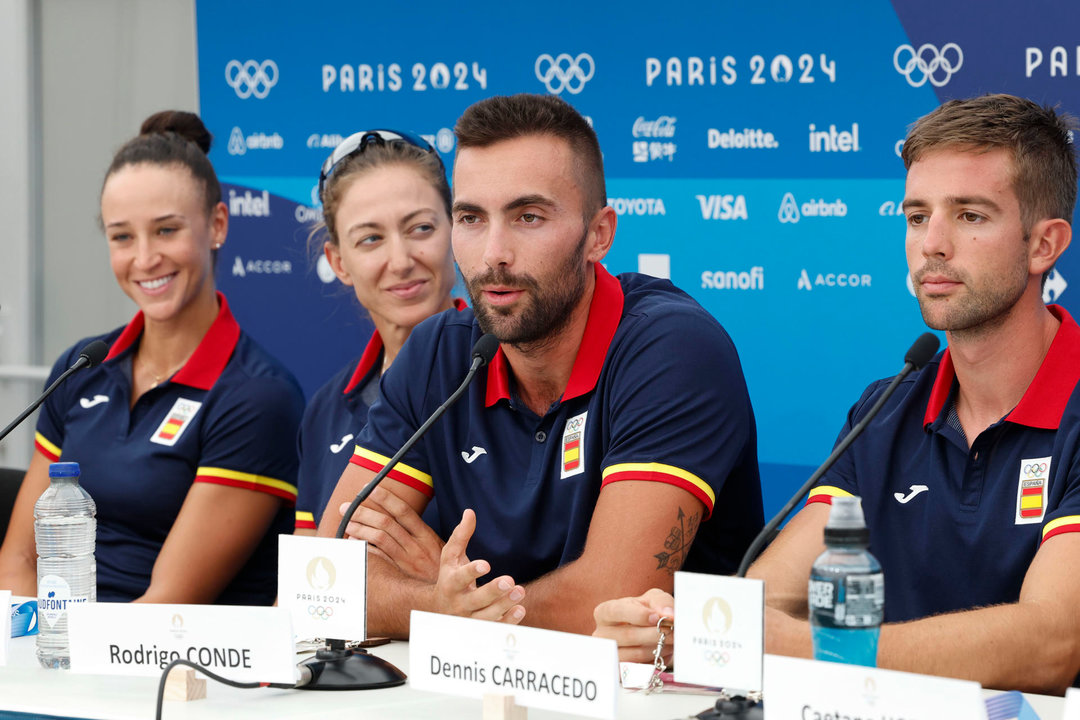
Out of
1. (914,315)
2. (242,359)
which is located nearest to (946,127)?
(914,315)

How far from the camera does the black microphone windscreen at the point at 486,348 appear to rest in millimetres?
1798

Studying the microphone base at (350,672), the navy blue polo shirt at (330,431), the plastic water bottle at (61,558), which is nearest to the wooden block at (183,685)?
the microphone base at (350,672)

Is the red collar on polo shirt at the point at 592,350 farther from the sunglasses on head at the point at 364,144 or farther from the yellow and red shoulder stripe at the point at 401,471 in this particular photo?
the sunglasses on head at the point at 364,144

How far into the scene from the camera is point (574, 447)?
A: 196 centimetres

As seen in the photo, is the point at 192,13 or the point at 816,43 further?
the point at 192,13

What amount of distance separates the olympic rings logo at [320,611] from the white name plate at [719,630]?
0.43 meters

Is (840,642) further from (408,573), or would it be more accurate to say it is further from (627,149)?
(627,149)

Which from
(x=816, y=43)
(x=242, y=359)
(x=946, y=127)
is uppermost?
(x=816, y=43)

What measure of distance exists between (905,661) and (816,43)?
5.36 feet

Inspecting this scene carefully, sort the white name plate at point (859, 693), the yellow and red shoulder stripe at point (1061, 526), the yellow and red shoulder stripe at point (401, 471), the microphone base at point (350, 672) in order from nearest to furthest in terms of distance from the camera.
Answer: the white name plate at point (859, 693) → the microphone base at point (350, 672) → the yellow and red shoulder stripe at point (1061, 526) → the yellow and red shoulder stripe at point (401, 471)

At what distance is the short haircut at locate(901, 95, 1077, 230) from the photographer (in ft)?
5.94

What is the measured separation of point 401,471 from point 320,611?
0.55 meters

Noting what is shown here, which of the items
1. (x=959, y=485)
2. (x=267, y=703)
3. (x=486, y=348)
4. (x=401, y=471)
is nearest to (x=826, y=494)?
(x=959, y=485)

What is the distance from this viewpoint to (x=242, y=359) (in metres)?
2.59
